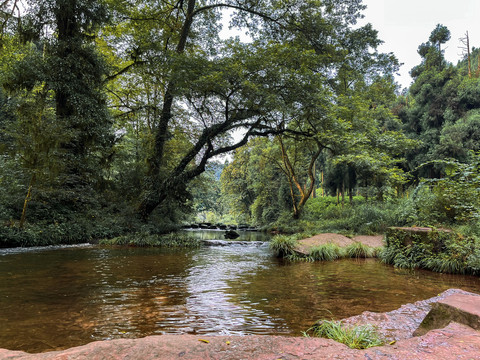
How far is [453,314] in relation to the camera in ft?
7.66

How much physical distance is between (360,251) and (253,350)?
844 centimetres

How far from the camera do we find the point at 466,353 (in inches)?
64.9

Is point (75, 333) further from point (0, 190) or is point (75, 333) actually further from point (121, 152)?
point (121, 152)

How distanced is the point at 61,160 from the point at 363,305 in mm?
11230

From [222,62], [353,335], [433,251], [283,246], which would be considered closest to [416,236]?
[433,251]

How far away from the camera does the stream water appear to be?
9.81 ft

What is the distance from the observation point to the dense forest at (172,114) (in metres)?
9.66

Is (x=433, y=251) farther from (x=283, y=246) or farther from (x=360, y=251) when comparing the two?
(x=283, y=246)

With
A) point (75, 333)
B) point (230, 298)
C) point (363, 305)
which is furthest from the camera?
point (230, 298)

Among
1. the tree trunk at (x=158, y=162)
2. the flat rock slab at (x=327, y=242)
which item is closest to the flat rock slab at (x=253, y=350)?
the flat rock slab at (x=327, y=242)

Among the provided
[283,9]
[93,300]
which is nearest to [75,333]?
[93,300]

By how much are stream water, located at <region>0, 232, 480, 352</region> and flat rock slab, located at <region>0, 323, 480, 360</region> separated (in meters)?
1.21

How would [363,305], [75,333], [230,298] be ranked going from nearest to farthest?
[75,333] → [363,305] → [230,298]

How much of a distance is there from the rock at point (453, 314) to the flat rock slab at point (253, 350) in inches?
14.7
